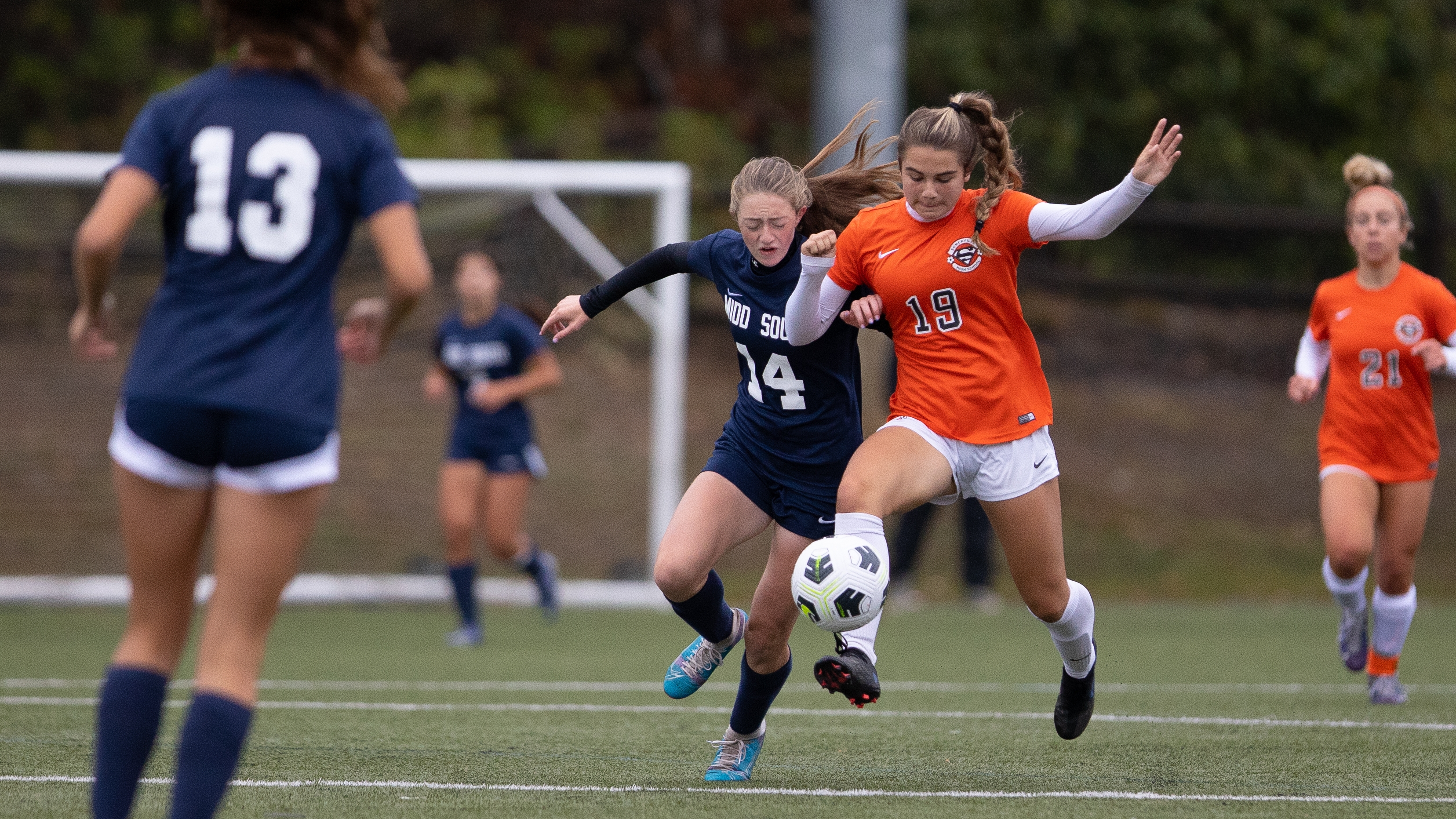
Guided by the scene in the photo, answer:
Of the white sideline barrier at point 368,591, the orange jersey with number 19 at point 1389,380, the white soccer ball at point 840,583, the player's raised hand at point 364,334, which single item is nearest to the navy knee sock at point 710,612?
the white soccer ball at point 840,583

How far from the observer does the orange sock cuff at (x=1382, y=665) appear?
6.39m

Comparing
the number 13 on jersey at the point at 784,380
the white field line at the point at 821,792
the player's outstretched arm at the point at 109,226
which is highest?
the player's outstretched arm at the point at 109,226

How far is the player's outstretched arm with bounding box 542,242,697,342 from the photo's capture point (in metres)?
4.87

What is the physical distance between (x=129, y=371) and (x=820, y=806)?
2.10 meters

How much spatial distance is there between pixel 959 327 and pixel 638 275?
1057 millimetres

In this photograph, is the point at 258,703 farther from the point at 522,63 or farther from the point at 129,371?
the point at 522,63

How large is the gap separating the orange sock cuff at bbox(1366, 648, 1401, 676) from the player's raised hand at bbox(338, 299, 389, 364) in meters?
4.82

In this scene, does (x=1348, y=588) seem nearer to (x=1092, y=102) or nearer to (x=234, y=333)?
(x=234, y=333)

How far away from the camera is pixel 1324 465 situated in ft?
21.3

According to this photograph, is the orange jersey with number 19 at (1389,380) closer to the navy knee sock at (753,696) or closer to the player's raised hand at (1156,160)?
the player's raised hand at (1156,160)

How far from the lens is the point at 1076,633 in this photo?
477cm

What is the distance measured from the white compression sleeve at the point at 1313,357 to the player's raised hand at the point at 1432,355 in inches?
21.6

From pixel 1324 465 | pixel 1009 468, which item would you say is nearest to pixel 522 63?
pixel 1324 465

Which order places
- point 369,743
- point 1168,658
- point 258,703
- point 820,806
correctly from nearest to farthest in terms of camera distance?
1. point 820,806
2. point 369,743
3. point 258,703
4. point 1168,658
